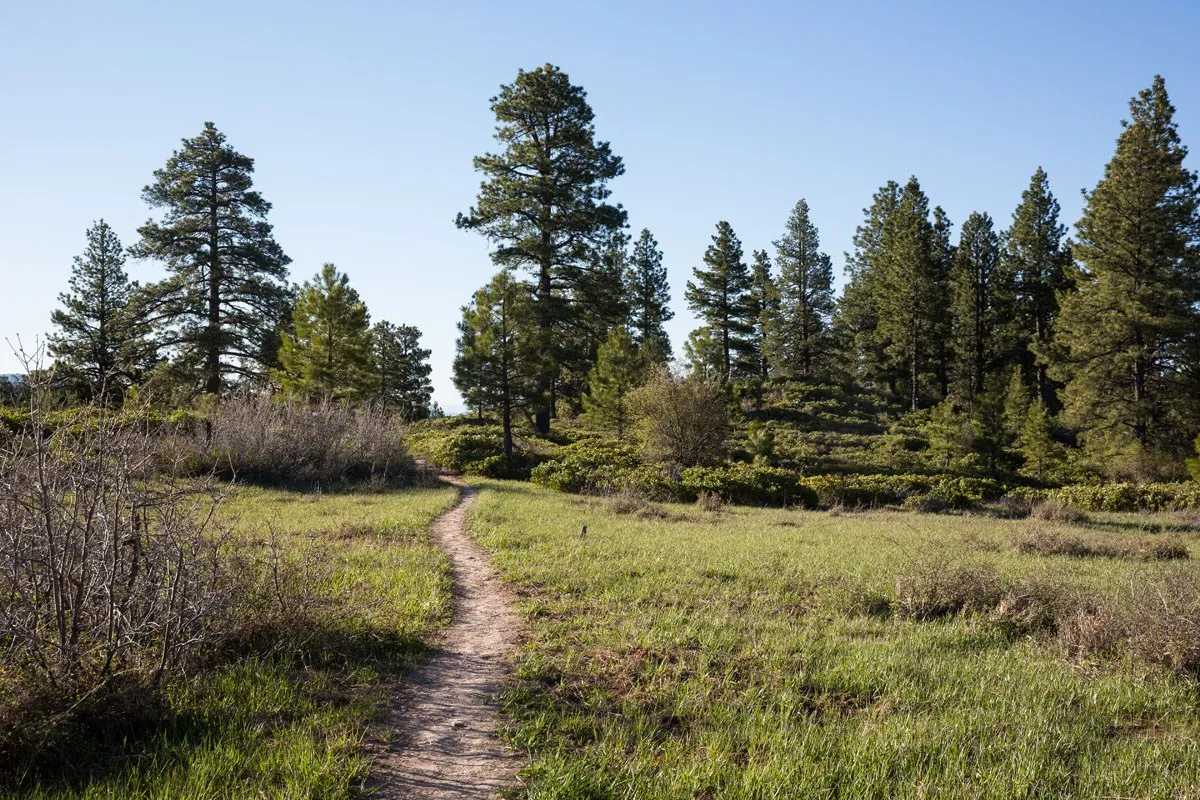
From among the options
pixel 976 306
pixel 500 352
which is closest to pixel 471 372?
pixel 500 352

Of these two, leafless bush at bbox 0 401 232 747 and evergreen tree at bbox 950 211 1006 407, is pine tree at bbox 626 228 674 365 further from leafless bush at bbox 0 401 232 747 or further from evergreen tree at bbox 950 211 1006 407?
leafless bush at bbox 0 401 232 747

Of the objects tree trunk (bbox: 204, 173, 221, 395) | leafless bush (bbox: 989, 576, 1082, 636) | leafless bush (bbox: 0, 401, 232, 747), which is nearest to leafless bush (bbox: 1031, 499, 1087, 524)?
leafless bush (bbox: 989, 576, 1082, 636)

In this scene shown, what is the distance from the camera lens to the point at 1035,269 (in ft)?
157

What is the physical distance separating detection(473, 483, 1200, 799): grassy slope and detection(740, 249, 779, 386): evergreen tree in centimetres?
3968

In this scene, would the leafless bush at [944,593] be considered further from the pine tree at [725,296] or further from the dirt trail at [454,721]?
the pine tree at [725,296]

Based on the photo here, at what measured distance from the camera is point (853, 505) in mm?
23938

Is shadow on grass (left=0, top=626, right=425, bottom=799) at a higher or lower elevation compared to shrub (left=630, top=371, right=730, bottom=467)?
lower

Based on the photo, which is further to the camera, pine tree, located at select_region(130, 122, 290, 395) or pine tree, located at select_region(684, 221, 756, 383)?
pine tree, located at select_region(684, 221, 756, 383)

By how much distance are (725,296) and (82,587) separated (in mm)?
46096

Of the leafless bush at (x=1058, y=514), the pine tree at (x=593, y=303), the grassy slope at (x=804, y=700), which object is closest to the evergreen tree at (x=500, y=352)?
the pine tree at (x=593, y=303)

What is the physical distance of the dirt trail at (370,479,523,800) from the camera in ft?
12.9

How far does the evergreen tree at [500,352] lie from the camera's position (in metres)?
29.1

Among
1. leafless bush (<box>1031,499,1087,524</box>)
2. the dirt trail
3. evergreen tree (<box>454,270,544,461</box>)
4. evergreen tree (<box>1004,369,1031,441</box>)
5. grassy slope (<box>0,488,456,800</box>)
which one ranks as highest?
evergreen tree (<box>454,270,544,461</box>)

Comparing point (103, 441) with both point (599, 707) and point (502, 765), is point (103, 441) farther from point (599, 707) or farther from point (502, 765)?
point (599, 707)
